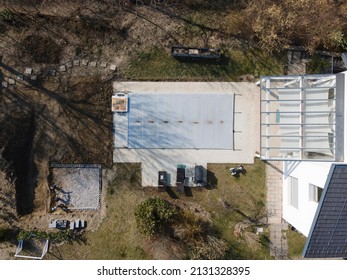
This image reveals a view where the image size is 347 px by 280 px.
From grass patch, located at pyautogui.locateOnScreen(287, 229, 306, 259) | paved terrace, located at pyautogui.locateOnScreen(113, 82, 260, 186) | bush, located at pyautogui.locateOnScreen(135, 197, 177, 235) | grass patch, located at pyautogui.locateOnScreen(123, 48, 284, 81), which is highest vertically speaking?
grass patch, located at pyautogui.locateOnScreen(123, 48, 284, 81)

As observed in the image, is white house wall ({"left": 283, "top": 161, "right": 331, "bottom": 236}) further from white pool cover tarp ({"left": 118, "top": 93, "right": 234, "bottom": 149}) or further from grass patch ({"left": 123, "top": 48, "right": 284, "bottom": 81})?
grass patch ({"left": 123, "top": 48, "right": 284, "bottom": 81})

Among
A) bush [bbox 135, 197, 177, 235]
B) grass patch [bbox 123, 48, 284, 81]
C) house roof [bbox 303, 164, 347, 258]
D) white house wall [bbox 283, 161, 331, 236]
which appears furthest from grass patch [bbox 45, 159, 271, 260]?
house roof [bbox 303, 164, 347, 258]

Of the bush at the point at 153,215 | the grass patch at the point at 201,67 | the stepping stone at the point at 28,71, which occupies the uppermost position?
the grass patch at the point at 201,67

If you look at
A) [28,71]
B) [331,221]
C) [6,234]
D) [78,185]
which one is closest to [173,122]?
[78,185]

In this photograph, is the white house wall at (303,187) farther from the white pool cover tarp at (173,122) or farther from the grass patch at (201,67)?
the grass patch at (201,67)

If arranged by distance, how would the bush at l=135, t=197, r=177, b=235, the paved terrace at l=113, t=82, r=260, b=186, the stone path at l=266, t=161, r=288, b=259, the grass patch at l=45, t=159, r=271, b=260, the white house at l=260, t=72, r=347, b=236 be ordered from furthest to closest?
1. the stone path at l=266, t=161, r=288, b=259
2. the paved terrace at l=113, t=82, r=260, b=186
3. the grass patch at l=45, t=159, r=271, b=260
4. the bush at l=135, t=197, r=177, b=235
5. the white house at l=260, t=72, r=347, b=236

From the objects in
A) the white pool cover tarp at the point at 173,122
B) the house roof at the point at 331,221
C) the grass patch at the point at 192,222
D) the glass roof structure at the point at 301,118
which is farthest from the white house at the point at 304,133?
the white pool cover tarp at the point at 173,122

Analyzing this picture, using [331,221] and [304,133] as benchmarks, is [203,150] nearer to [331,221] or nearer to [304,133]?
[304,133]
